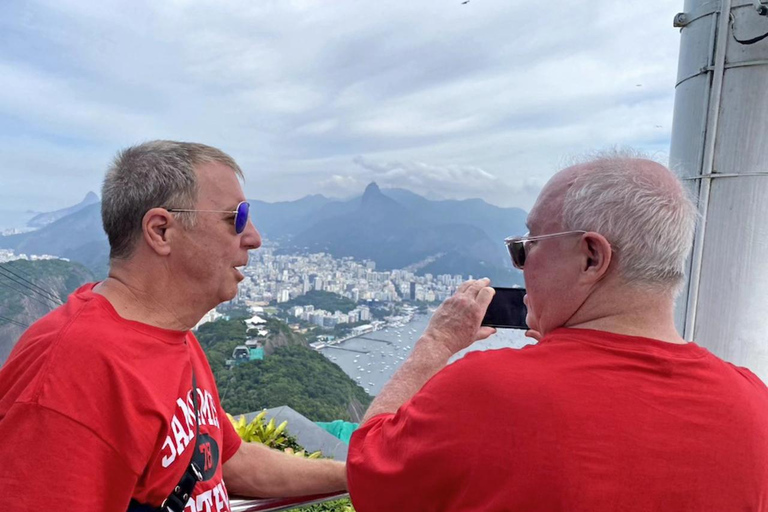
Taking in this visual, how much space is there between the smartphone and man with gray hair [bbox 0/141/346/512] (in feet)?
2.30

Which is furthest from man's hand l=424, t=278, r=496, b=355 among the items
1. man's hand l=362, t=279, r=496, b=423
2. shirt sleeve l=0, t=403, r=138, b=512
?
shirt sleeve l=0, t=403, r=138, b=512

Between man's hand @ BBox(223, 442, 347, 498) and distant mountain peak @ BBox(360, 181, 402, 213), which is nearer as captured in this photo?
man's hand @ BBox(223, 442, 347, 498)

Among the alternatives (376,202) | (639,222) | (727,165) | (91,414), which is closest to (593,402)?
(639,222)

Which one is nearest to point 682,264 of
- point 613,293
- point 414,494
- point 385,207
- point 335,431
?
point 613,293

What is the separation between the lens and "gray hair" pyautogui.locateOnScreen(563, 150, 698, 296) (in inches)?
39.6

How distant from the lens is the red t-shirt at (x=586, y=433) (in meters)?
0.84

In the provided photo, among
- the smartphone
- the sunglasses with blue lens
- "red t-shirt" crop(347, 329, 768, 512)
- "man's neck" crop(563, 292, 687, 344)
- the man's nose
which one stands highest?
the sunglasses with blue lens

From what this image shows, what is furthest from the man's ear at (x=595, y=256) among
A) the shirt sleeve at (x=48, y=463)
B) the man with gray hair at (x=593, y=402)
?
the shirt sleeve at (x=48, y=463)

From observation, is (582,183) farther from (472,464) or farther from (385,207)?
(385,207)

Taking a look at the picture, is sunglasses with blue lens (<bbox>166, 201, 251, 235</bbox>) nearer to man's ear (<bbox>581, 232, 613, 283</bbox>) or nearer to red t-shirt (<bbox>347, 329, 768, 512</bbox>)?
red t-shirt (<bbox>347, 329, 768, 512</bbox>)

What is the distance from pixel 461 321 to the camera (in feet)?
4.62

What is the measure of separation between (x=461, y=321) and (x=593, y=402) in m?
0.56

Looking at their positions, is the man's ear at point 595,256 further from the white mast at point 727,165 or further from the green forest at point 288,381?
the green forest at point 288,381

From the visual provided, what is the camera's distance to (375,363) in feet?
16.9
